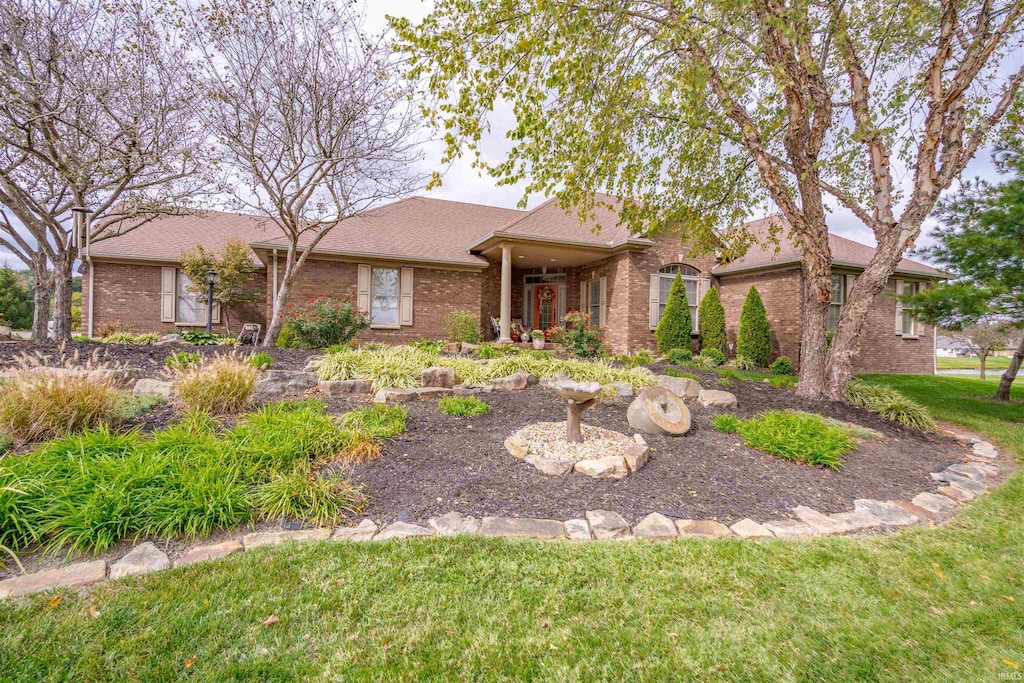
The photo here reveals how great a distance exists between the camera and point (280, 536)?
8.53 ft

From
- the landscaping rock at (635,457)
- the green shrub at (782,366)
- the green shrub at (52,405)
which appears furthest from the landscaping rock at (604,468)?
the green shrub at (782,366)

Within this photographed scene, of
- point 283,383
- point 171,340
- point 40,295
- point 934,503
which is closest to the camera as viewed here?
point 934,503

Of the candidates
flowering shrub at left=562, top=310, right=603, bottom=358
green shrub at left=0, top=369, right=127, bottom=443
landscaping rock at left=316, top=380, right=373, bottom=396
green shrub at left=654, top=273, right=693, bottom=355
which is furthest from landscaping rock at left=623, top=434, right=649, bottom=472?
green shrub at left=654, top=273, right=693, bottom=355

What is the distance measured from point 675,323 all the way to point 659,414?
7634mm

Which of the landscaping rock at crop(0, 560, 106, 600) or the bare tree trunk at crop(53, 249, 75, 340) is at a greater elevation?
the bare tree trunk at crop(53, 249, 75, 340)

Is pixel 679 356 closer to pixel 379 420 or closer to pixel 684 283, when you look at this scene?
pixel 684 283

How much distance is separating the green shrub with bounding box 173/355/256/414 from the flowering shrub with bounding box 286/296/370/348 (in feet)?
16.1

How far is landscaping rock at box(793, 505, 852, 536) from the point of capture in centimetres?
293

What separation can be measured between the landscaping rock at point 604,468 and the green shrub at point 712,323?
375 inches

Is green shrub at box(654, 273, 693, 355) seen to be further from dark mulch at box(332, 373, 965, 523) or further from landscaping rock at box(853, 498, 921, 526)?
landscaping rock at box(853, 498, 921, 526)

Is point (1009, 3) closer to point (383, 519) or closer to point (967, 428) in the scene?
point (967, 428)

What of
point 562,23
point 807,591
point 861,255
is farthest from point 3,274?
point 861,255

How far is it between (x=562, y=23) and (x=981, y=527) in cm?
566

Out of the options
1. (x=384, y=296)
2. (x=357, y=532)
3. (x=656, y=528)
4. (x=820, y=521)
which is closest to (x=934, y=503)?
(x=820, y=521)
